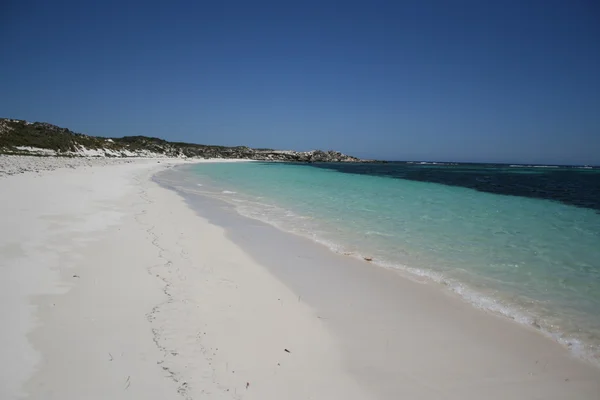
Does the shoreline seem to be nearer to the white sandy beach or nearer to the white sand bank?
the white sandy beach

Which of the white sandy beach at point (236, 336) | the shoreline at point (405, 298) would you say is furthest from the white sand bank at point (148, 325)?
the shoreline at point (405, 298)

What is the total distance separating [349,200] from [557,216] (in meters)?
8.38

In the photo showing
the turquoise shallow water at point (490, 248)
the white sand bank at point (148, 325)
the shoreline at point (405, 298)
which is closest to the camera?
the white sand bank at point (148, 325)

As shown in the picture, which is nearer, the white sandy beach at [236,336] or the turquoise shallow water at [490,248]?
the white sandy beach at [236,336]

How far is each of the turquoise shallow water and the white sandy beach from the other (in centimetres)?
72

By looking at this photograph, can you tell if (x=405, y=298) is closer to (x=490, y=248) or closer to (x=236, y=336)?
(x=236, y=336)

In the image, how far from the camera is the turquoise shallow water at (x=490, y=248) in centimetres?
447

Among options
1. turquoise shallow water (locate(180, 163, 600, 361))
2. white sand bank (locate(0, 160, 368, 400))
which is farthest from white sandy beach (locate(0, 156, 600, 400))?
turquoise shallow water (locate(180, 163, 600, 361))

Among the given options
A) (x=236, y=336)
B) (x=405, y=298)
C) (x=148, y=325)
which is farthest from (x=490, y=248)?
(x=148, y=325)

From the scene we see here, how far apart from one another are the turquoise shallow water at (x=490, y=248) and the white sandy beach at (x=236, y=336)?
717 millimetres

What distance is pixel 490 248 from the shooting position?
7.42m

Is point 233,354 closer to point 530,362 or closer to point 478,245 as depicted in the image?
point 530,362

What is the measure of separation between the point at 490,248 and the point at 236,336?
676 cm

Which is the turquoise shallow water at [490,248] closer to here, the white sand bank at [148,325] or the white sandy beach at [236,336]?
the white sandy beach at [236,336]
